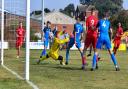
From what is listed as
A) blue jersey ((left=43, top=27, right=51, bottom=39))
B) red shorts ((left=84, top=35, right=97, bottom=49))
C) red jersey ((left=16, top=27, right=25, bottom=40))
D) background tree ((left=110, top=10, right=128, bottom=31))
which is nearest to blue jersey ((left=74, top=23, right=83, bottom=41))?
red shorts ((left=84, top=35, right=97, bottom=49))

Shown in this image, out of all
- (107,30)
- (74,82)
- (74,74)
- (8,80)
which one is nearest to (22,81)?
(8,80)

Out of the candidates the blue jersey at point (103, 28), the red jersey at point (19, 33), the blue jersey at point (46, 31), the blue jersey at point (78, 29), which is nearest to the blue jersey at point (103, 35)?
the blue jersey at point (103, 28)

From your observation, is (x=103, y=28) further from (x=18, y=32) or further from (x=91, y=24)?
(x=18, y=32)

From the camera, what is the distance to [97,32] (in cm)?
1898

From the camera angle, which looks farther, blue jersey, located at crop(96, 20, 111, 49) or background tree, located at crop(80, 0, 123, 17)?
background tree, located at crop(80, 0, 123, 17)

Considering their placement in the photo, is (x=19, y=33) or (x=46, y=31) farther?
(x=19, y=33)

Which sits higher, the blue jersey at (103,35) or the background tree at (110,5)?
the background tree at (110,5)

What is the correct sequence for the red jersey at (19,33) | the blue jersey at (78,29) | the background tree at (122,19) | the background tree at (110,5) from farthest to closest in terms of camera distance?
the background tree at (110,5) → the background tree at (122,19) → the red jersey at (19,33) → the blue jersey at (78,29)

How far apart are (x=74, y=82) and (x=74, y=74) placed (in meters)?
2.53

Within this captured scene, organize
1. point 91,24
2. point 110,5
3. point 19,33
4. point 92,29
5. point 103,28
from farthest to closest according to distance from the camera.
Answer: point 110,5 → point 19,33 → point 92,29 → point 91,24 → point 103,28

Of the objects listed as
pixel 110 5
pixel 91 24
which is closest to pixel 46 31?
pixel 91 24

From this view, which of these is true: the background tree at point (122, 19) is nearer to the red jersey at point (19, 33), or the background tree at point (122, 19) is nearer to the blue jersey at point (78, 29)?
the red jersey at point (19, 33)

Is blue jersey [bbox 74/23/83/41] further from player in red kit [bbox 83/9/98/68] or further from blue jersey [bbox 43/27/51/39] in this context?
blue jersey [bbox 43/27/51/39]

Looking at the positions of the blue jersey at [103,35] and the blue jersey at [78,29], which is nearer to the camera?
the blue jersey at [103,35]
